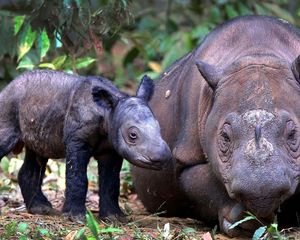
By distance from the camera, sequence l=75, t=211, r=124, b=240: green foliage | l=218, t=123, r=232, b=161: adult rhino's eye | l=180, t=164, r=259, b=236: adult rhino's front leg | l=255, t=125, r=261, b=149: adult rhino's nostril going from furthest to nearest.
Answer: l=180, t=164, r=259, b=236: adult rhino's front leg → l=218, t=123, r=232, b=161: adult rhino's eye → l=255, t=125, r=261, b=149: adult rhino's nostril → l=75, t=211, r=124, b=240: green foliage

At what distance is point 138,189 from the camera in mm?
8828

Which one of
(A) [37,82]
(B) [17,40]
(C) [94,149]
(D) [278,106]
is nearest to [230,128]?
(D) [278,106]

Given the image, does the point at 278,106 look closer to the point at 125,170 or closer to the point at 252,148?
the point at 252,148

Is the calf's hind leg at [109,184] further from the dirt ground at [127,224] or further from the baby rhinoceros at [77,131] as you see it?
the dirt ground at [127,224]

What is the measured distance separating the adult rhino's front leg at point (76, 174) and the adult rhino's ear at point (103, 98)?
32cm

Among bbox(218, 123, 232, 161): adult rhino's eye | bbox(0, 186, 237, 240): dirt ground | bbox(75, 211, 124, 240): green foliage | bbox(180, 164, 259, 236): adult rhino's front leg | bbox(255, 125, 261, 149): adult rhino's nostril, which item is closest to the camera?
bbox(75, 211, 124, 240): green foliage

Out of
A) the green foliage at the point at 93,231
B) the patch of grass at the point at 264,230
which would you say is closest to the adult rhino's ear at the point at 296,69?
the patch of grass at the point at 264,230

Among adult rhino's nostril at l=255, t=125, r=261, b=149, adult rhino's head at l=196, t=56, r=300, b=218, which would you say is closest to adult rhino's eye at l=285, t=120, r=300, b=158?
adult rhino's head at l=196, t=56, r=300, b=218

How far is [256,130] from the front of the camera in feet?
21.0

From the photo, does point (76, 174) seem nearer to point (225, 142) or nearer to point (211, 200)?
point (211, 200)

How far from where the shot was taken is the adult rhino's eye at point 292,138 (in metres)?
6.65

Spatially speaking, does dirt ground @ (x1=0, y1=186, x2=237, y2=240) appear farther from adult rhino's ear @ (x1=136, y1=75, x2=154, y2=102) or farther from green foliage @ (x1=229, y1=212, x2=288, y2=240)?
adult rhino's ear @ (x1=136, y1=75, x2=154, y2=102)

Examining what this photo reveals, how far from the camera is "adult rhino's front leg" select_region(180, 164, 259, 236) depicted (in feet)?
23.0

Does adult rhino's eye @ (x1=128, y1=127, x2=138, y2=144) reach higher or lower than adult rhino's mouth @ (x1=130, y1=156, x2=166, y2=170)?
higher
